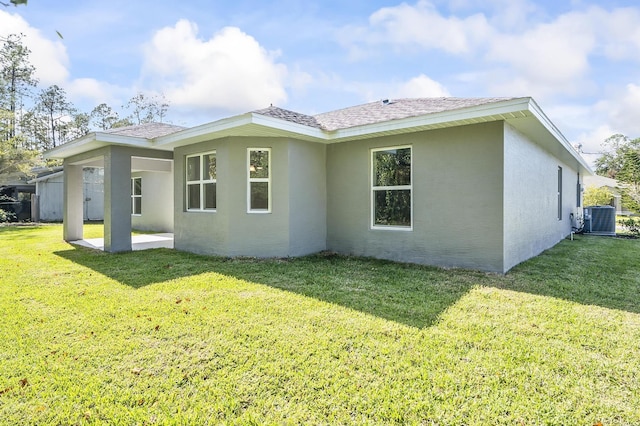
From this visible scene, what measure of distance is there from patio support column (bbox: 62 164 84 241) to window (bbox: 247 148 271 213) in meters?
6.99

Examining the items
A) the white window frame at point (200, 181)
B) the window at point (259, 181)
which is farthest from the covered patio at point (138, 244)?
the window at point (259, 181)

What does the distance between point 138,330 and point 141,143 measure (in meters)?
6.55

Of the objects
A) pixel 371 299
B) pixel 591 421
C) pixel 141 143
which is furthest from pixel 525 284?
pixel 141 143

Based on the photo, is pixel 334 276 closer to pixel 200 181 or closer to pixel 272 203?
pixel 272 203

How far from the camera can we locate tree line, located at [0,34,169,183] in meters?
24.5

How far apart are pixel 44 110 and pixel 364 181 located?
116 ft

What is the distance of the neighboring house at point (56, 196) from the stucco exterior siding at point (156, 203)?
7661 millimetres

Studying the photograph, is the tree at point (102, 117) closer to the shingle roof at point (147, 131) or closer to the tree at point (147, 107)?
the tree at point (147, 107)

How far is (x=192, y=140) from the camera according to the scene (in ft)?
27.3

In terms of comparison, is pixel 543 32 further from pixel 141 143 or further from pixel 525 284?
pixel 141 143

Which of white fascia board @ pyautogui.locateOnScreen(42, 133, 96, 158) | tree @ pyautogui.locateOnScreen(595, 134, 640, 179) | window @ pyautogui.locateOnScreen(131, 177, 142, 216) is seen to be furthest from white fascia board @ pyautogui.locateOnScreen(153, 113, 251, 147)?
tree @ pyautogui.locateOnScreen(595, 134, 640, 179)

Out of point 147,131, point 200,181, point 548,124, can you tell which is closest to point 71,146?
point 147,131

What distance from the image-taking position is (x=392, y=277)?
238 inches

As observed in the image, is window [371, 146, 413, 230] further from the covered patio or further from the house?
the covered patio
